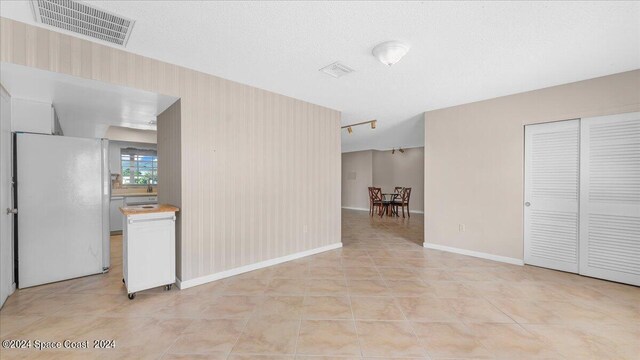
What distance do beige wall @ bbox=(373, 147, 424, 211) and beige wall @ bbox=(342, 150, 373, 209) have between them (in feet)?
0.94

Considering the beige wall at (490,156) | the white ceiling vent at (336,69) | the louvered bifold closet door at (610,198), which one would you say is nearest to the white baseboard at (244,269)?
the beige wall at (490,156)

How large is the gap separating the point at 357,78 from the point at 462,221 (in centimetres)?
283

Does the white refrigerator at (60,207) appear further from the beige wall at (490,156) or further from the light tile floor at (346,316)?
the beige wall at (490,156)

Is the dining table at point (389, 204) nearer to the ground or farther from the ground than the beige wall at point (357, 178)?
nearer to the ground

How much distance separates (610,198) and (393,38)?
10.6ft

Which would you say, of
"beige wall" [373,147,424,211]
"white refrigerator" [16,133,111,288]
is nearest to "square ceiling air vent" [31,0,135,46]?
"white refrigerator" [16,133,111,288]

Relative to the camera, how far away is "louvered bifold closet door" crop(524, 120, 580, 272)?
10.6ft

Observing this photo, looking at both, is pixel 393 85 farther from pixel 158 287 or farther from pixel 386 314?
pixel 158 287

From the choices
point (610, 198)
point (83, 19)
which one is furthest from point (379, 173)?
point (83, 19)

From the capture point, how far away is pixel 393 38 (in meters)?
2.20

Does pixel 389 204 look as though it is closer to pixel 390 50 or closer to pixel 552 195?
pixel 552 195

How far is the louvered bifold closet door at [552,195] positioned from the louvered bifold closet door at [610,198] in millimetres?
93

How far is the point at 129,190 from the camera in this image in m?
5.55

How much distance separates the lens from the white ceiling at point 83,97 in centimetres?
224
